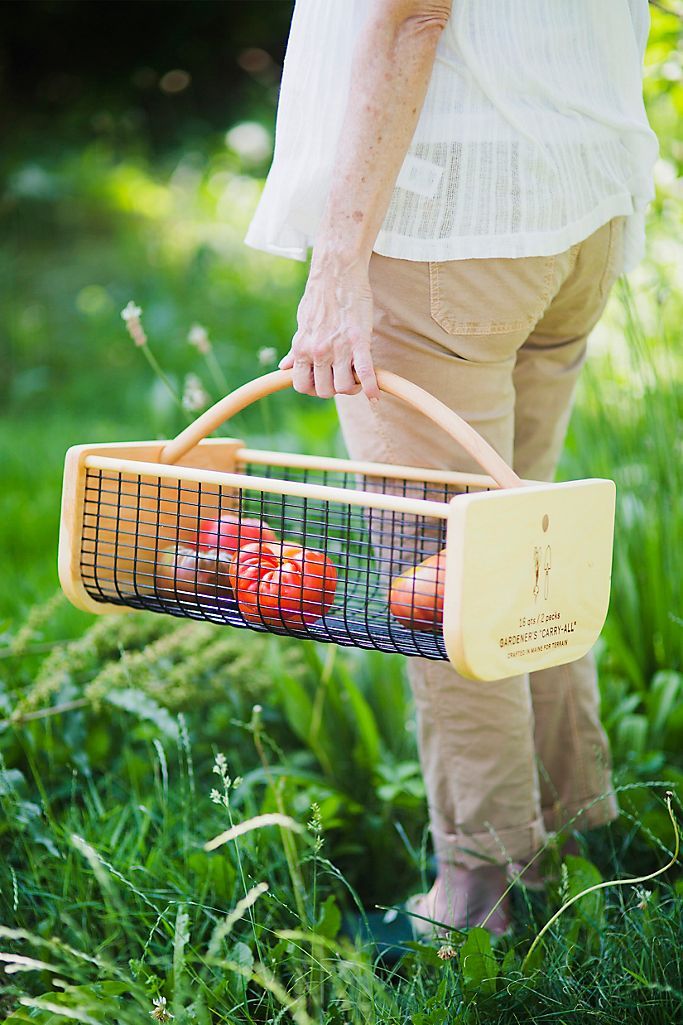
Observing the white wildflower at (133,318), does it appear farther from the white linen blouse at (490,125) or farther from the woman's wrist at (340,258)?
the woman's wrist at (340,258)

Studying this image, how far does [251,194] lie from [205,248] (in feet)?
3.54

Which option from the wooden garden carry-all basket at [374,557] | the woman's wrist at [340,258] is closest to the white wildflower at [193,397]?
the wooden garden carry-all basket at [374,557]

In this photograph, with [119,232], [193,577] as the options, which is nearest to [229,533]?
[193,577]

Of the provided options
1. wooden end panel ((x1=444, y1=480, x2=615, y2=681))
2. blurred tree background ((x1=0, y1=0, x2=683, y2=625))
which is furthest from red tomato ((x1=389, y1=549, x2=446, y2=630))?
blurred tree background ((x1=0, y1=0, x2=683, y2=625))

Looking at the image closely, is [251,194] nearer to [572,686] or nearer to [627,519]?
[627,519]

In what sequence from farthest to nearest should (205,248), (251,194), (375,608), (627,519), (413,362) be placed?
(251,194), (205,248), (627,519), (375,608), (413,362)

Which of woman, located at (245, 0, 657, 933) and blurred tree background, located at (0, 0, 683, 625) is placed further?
blurred tree background, located at (0, 0, 683, 625)

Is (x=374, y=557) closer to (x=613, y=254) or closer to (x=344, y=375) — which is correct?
(x=344, y=375)

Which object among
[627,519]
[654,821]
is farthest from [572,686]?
[627,519]

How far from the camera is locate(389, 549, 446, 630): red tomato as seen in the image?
1309mm

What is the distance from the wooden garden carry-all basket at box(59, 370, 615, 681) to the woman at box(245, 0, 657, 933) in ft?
0.31

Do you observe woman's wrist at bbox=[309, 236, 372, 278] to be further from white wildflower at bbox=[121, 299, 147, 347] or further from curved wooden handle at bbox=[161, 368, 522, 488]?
white wildflower at bbox=[121, 299, 147, 347]

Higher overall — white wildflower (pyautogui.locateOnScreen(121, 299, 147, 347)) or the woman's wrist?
the woman's wrist

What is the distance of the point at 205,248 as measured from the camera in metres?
5.62
